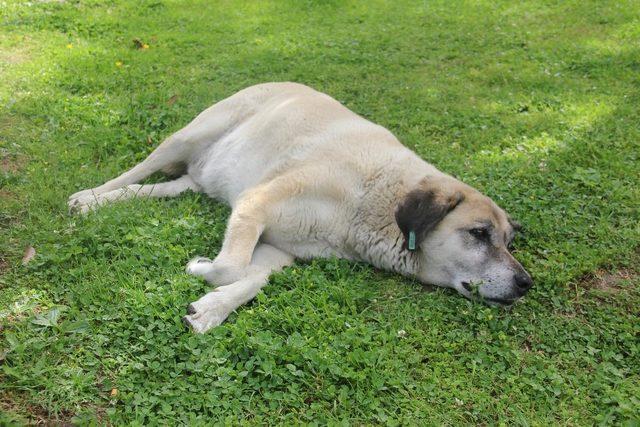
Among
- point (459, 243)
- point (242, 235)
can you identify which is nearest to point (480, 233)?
point (459, 243)

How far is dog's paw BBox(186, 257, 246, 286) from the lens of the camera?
3961mm

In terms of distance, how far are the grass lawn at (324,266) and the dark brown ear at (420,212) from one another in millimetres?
438

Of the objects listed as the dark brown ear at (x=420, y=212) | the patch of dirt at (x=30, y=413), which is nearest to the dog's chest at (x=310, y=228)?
the dark brown ear at (x=420, y=212)

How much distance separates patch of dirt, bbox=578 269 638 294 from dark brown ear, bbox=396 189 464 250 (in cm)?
118

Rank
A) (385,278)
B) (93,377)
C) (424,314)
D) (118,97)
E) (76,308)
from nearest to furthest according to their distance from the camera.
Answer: (93,377), (76,308), (424,314), (385,278), (118,97)

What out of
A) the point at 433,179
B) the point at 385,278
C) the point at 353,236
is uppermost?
the point at 433,179

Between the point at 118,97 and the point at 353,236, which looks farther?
the point at 118,97

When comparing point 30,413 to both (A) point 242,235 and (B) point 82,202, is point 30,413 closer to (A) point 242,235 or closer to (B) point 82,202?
(A) point 242,235

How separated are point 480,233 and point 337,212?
1.07 metres

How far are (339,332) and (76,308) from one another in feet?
5.43

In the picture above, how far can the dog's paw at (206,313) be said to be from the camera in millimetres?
3510

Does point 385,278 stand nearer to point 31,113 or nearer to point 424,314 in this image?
point 424,314

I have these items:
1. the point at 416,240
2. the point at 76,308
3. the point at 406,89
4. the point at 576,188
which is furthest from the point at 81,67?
the point at 576,188

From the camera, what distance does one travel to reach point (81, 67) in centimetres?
773
